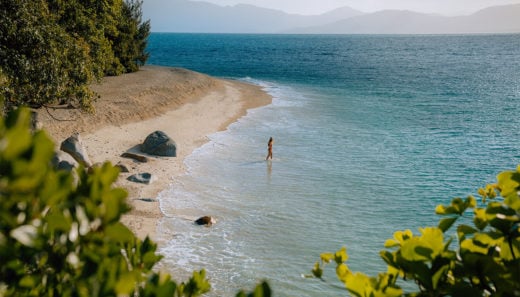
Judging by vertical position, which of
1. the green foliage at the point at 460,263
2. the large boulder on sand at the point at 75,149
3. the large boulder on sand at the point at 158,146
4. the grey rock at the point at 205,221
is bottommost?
the grey rock at the point at 205,221

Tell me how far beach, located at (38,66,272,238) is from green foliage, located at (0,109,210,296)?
513 inches

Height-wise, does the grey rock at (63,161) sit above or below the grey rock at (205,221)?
above

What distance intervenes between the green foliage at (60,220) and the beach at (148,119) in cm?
1302

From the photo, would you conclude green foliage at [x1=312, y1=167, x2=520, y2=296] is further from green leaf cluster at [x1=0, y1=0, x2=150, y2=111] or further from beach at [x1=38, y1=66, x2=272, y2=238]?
green leaf cluster at [x1=0, y1=0, x2=150, y2=111]

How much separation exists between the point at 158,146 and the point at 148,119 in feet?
24.0

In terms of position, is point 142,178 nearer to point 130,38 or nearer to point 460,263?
point 460,263

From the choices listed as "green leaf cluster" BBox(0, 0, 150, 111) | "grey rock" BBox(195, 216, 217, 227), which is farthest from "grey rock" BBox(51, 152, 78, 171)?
"grey rock" BBox(195, 216, 217, 227)

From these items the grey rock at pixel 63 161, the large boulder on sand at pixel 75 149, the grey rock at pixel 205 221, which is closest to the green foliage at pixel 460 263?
the grey rock at pixel 205 221

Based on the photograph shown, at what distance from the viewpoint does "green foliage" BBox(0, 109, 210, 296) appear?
1.50 metres

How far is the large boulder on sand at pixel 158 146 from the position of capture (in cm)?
2383

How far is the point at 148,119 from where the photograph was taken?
30.7 metres

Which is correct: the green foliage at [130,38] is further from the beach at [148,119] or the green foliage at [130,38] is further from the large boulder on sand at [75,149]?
the large boulder on sand at [75,149]

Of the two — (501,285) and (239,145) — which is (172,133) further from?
(501,285)

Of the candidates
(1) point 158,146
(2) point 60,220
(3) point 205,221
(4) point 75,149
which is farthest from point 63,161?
(2) point 60,220
